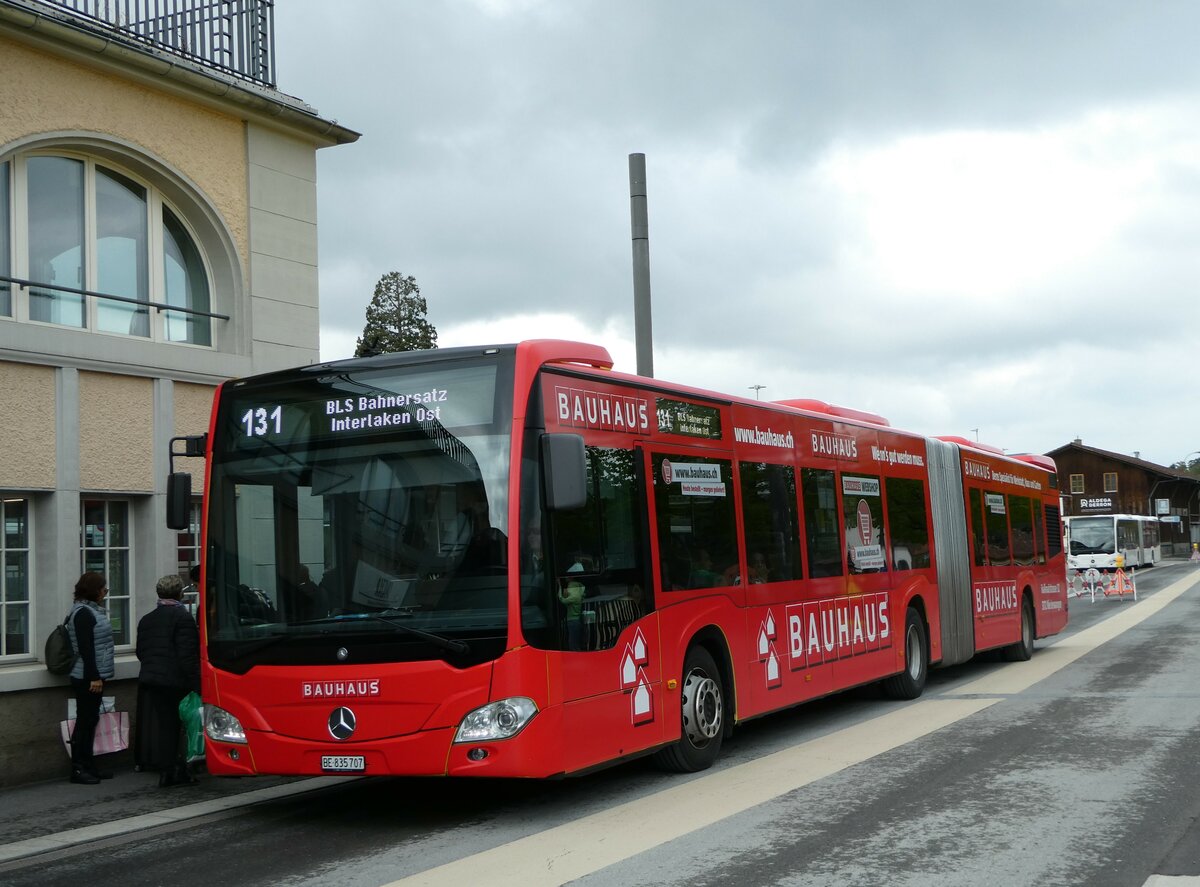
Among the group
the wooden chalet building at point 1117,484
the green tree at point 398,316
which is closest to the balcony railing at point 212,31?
the green tree at point 398,316

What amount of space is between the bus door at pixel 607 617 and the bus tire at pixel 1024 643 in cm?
1053

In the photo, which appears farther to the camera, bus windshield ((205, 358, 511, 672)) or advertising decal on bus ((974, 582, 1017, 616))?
advertising decal on bus ((974, 582, 1017, 616))

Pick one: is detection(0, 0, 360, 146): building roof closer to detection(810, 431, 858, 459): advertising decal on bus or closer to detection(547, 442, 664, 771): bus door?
detection(810, 431, 858, 459): advertising decal on bus

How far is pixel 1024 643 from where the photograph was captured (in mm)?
17828

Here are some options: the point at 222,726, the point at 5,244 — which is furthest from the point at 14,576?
the point at 222,726

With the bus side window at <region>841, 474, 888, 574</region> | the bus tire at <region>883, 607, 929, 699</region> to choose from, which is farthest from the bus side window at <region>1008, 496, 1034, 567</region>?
the bus side window at <region>841, 474, 888, 574</region>

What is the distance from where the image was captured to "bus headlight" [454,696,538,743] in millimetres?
7168

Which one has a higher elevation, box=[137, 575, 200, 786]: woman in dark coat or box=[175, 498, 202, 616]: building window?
box=[175, 498, 202, 616]: building window

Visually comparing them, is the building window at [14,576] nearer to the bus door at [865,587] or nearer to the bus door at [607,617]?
the bus door at [607,617]

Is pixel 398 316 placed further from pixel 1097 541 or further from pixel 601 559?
pixel 601 559

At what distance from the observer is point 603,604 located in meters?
7.97

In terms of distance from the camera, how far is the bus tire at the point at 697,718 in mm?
9000

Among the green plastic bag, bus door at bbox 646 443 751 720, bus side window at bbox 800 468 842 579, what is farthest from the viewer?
bus side window at bbox 800 468 842 579

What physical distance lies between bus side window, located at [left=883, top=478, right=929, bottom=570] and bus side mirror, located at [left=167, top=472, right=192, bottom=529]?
7.73 meters
